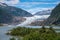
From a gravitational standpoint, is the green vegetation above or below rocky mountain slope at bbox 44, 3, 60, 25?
above

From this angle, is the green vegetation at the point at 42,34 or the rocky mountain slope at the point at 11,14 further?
the rocky mountain slope at the point at 11,14

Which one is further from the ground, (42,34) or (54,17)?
(42,34)

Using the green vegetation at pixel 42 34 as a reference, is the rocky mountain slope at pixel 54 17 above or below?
below

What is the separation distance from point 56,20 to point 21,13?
851 centimetres

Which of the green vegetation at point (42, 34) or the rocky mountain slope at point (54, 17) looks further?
the rocky mountain slope at point (54, 17)

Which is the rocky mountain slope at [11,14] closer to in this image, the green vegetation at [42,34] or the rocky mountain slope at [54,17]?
the rocky mountain slope at [54,17]

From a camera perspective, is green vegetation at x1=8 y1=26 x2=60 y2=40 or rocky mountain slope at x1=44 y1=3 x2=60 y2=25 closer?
A: green vegetation at x1=8 y1=26 x2=60 y2=40

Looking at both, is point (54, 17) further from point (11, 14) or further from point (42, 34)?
point (42, 34)

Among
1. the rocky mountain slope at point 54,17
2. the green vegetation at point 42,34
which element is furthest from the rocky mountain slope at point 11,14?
the green vegetation at point 42,34

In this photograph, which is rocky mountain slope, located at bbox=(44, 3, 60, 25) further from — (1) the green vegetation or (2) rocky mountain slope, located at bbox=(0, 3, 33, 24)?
(1) the green vegetation

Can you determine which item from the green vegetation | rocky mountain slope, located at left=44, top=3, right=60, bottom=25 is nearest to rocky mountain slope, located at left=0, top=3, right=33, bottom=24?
rocky mountain slope, located at left=44, top=3, right=60, bottom=25

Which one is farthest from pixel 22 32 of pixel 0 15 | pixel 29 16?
pixel 0 15

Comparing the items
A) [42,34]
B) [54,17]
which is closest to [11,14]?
→ [54,17]

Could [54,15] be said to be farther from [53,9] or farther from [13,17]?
[13,17]
